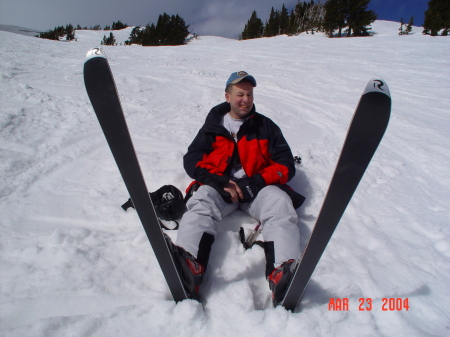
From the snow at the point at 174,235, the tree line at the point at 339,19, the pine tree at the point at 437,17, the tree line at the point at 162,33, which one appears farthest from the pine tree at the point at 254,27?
the snow at the point at 174,235

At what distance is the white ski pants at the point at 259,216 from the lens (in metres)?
1.56

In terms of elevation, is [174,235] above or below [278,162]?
below

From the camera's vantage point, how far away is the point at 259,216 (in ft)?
6.54

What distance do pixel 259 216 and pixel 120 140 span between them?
125 cm

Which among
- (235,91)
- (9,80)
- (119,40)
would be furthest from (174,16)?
(235,91)

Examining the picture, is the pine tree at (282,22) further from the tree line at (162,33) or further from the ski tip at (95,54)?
the ski tip at (95,54)

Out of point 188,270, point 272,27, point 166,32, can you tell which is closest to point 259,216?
point 188,270

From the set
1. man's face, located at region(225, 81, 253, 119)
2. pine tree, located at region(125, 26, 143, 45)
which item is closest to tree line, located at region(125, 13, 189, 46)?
pine tree, located at region(125, 26, 143, 45)

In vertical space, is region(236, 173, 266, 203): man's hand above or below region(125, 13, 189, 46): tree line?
below

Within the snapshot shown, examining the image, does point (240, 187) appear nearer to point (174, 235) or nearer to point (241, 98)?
point (174, 235)

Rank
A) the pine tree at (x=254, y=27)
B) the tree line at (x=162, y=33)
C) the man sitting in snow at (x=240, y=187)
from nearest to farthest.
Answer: the man sitting in snow at (x=240, y=187) < the tree line at (x=162, y=33) < the pine tree at (x=254, y=27)

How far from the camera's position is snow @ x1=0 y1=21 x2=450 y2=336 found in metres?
1.31

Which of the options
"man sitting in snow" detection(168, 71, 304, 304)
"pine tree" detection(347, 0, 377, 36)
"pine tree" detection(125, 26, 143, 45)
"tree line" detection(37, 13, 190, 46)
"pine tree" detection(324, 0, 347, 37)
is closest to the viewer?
"man sitting in snow" detection(168, 71, 304, 304)

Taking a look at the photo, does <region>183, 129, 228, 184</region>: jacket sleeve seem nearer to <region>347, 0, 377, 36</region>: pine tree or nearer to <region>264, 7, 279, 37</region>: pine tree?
<region>347, 0, 377, 36</region>: pine tree
